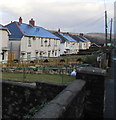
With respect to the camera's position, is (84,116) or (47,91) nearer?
(84,116)

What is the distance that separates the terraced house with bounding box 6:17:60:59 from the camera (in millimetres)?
24281

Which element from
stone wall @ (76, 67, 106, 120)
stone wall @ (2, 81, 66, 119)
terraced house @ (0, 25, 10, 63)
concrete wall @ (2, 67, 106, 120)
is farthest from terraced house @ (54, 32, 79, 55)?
stone wall @ (76, 67, 106, 120)

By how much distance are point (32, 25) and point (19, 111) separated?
26.5 m

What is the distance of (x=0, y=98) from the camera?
5.50m

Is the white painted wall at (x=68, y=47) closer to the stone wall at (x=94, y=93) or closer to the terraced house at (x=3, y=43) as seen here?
the terraced house at (x=3, y=43)

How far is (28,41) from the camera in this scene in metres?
25.6

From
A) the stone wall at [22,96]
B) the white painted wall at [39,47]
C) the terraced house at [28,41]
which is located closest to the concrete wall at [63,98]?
the stone wall at [22,96]

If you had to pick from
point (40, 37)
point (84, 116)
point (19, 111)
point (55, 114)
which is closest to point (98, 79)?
point (84, 116)

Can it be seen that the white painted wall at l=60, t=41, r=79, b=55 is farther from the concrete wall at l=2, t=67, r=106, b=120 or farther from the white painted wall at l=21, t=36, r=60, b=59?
the concrete wall at l=2, t=67, r=106, b=120

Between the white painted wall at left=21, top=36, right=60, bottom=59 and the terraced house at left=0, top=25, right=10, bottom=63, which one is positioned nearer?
the terraced house at left=0, top=25, right=10, bottom=63

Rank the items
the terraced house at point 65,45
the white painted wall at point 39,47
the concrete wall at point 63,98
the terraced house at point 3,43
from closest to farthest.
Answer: the concrete wall at point 63,98 < the terraced house at point 3,43 < the white painted wall at point 39,47 < the terraced house at point 65,45

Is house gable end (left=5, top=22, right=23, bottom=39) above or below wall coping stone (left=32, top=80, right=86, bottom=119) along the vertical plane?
above

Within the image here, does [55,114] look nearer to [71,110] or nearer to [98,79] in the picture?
[71,110]

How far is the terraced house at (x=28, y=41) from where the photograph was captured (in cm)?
2428
